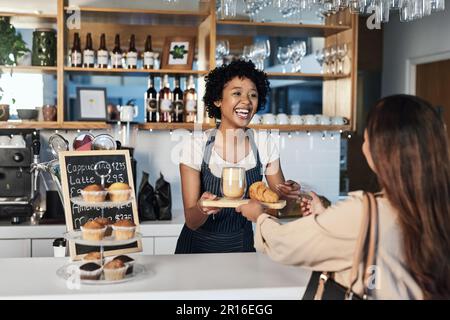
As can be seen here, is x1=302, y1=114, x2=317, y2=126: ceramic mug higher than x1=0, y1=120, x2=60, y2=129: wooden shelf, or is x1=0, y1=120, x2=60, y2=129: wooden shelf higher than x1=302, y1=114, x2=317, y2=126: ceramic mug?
x1=302, y1=114, x2=317, y2=126: ceramic mug

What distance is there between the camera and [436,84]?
569cm

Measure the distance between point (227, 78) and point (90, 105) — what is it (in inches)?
63.0

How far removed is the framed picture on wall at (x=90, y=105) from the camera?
4.19m

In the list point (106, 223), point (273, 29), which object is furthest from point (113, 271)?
point (273, 29)

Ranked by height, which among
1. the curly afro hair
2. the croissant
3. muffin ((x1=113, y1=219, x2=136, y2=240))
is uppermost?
the curly afro hair

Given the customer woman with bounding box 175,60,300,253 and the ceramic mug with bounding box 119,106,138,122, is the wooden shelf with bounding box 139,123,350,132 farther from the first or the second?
the customer woman with bounding box 175,60,300,253

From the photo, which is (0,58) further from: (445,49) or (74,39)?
(445,49)

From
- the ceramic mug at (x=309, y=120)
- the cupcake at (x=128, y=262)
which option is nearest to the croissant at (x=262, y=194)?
the cupcake at (x=128, y=262)

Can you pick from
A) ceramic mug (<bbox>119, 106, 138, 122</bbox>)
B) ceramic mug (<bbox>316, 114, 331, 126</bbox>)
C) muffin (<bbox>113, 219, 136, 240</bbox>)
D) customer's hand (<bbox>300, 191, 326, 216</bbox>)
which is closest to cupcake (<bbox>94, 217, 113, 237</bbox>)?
muffin (<bbox>113, 219, 136, 240</bbox>)

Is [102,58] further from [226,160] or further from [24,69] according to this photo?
[226,160]

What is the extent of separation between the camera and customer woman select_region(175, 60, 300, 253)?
278cm

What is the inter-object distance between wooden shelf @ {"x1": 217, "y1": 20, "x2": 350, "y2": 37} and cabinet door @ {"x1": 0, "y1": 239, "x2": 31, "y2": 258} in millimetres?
1900

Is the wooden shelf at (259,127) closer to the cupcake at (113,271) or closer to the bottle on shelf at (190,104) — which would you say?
the bottle on shelf at (190,104)

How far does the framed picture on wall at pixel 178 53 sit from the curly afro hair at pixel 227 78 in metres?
1.20
